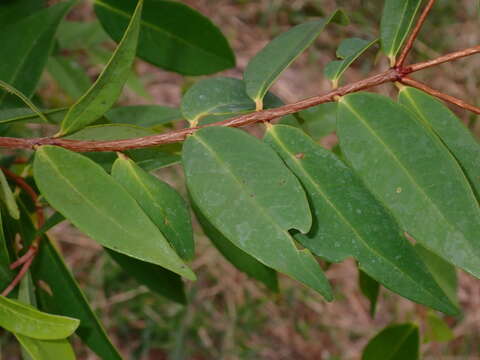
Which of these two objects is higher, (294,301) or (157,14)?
(157,14)

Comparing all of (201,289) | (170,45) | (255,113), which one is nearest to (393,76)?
(255,113)

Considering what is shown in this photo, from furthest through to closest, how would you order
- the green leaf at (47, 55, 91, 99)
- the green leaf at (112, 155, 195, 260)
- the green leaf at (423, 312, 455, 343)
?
the green leaf at (47, 55, 91, 99)
the green leaf at (423, 312, 455, 343)
the green leaf at (112, 155, 195, 260)

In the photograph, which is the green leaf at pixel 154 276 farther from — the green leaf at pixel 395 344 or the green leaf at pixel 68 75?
the green leaf at pixel 68 75

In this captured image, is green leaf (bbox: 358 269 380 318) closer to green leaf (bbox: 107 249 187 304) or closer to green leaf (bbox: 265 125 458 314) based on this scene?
green leaf (bbox: 107 249 187 304)

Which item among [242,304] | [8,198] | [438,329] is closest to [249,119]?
[8,198]

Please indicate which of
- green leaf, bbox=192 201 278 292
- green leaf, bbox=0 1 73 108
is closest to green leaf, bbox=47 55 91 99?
green leaf, bbox=0 1 73 108

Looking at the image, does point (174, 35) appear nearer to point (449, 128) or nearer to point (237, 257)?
point (237, 257)

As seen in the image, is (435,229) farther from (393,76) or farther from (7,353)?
(7,353)
